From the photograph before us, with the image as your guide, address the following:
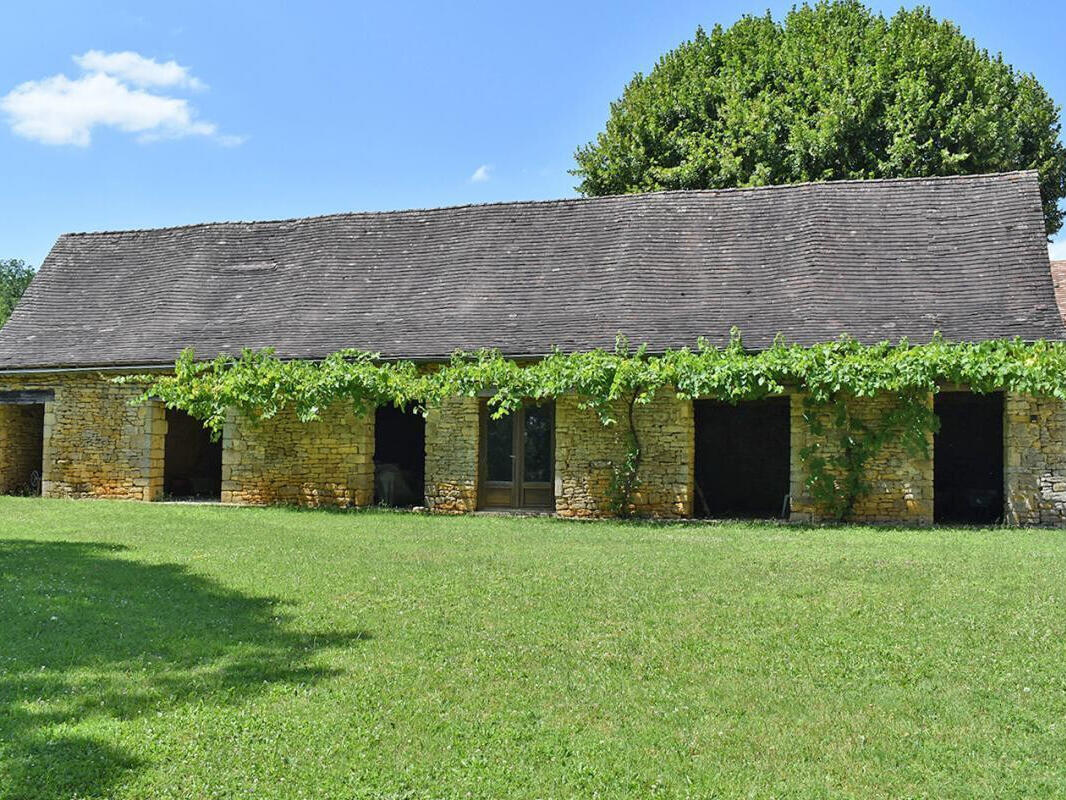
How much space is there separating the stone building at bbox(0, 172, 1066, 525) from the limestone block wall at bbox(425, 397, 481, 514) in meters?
0.04

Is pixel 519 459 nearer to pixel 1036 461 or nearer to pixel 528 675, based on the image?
pixel 1036 461

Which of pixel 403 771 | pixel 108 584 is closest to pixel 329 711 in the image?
pixel 403 771

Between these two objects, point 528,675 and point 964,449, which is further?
point 964,449

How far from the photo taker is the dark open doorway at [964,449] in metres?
15.6

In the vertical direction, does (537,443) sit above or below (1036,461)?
above

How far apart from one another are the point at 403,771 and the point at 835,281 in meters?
12.3

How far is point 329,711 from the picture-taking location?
4.68 m

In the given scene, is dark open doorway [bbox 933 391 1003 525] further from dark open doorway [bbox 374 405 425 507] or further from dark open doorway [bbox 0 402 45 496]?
dark open doorway [bbox 0 402 45 496]

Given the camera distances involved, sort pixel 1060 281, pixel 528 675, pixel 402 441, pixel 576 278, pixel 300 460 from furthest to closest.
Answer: pixel 1060 281 → pixel 402 441 → pixel 576 278 → pixel 300 460 → pixel 528 675

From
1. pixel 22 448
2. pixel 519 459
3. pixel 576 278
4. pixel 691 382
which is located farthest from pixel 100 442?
pixel 691 382

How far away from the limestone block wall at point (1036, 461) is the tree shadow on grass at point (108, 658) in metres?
10.2

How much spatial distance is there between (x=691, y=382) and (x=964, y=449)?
6.18m

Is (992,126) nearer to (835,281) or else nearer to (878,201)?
(878,201)

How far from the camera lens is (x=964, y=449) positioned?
53.2ft
